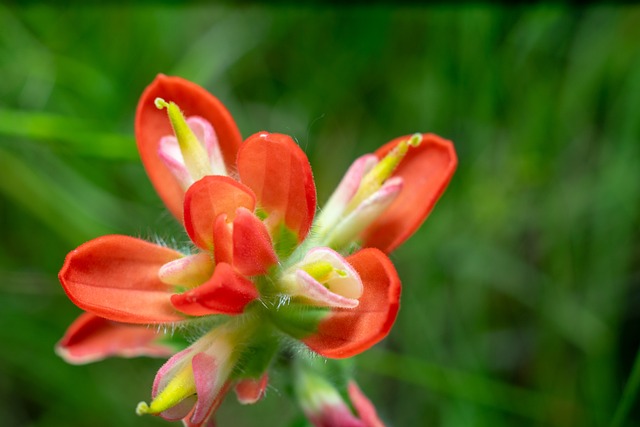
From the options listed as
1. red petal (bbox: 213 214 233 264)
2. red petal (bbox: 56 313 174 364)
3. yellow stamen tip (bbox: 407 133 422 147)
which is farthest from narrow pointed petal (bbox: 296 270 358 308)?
red petal (bbox: 56 313 174 364)

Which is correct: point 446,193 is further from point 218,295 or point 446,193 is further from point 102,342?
point 218,295

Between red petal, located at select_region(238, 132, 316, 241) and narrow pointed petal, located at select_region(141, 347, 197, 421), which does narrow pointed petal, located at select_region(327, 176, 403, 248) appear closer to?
red petal, located at select_region(238, 132, 316, 241)

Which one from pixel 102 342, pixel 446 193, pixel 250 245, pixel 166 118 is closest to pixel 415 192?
pixel 250 245

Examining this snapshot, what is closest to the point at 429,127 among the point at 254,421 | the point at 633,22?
the point at 633,22

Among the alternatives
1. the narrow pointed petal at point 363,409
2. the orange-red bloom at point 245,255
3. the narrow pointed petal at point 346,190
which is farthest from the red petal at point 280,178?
the narrow pointed petal at point 363,409

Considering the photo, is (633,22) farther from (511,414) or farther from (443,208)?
(511,414)

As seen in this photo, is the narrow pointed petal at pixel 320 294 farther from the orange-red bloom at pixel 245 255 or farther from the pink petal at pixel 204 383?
the pink petal at pixel 204 383

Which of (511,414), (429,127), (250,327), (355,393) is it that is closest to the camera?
(250,327)
